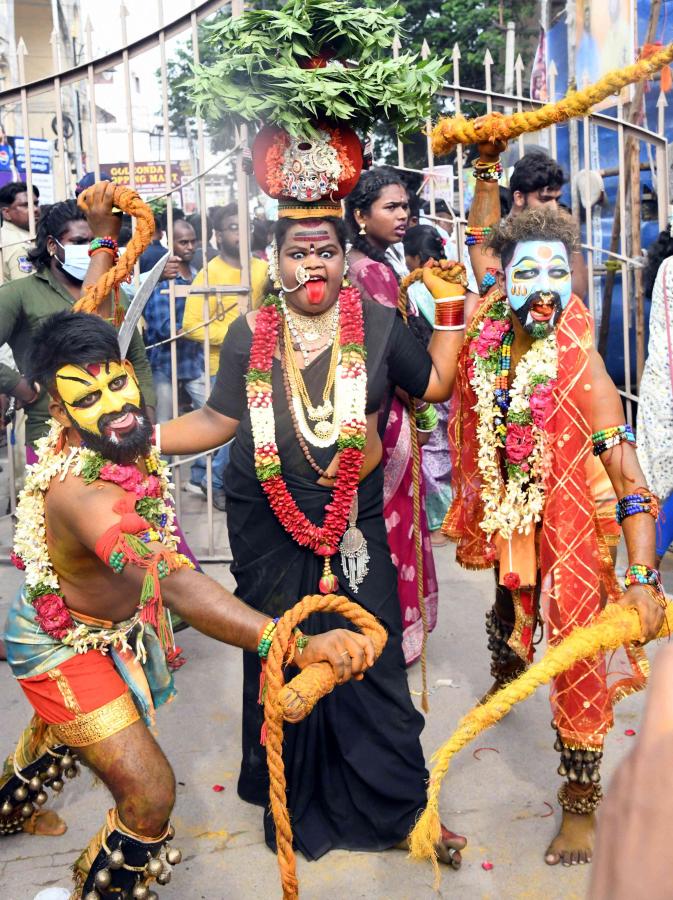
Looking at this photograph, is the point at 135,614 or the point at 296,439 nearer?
the point at 135,614

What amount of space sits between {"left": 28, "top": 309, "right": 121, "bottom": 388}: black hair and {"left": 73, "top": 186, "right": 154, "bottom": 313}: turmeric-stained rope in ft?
1.44

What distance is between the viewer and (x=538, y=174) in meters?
5.32

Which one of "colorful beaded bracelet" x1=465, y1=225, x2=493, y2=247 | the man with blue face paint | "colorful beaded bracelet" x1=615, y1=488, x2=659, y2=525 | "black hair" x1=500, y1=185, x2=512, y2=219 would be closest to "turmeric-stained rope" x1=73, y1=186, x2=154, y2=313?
"colorful beaded bracelet" x1=465, y1=225, x2=493, y2=247

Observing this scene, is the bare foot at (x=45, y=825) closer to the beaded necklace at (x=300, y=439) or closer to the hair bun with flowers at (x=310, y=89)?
the beaded necklace at (x=300, y=439)

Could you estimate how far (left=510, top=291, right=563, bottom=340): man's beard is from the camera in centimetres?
357

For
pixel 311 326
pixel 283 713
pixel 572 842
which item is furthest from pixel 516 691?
pixel 311 326

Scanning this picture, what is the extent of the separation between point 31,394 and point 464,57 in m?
16.3

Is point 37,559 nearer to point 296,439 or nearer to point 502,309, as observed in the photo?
point 296,439

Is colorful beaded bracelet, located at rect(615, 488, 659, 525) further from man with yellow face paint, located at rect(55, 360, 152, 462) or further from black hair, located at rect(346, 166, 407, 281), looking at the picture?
black hair, located at rect(346, 166, 407, 281)

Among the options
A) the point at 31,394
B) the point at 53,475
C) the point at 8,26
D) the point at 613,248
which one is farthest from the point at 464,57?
the point at 53,475

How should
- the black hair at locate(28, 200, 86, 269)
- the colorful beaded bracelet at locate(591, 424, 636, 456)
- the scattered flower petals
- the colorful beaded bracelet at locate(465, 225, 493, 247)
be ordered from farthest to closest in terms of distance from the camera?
the black hair at locate(28, 200, 86, 269)
the scattered flower petals
the colorful beaded bracelet at locate(465, 225, 493, 247)
the colorful beaded bracelet at locate(591, 424, 636, 456)

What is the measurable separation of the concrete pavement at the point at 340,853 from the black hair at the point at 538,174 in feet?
7.85

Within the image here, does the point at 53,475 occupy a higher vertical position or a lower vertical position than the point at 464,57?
lower

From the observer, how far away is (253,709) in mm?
3775
